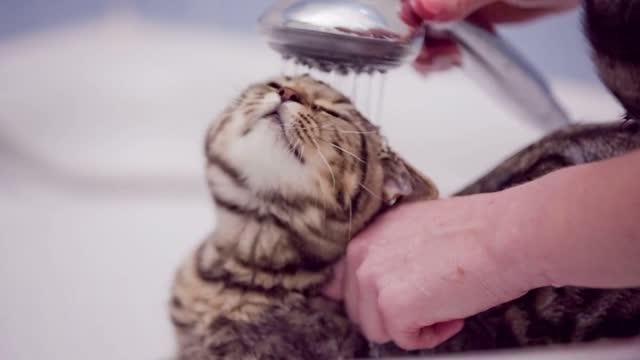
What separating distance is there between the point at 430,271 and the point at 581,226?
5.6 inches

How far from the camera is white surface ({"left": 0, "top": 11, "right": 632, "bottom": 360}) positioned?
767 millimetres

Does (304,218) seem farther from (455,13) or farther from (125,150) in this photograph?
(125,150)

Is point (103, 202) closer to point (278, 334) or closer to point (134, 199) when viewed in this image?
point (134, 199)

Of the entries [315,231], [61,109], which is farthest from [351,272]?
[61,109]

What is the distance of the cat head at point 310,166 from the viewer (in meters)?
0.72

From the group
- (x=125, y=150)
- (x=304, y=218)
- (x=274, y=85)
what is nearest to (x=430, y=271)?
(x=304, y=218)

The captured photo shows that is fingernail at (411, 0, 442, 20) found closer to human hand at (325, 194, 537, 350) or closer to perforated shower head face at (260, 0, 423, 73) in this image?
perforated shower head face at (260, 0, 423, 73)

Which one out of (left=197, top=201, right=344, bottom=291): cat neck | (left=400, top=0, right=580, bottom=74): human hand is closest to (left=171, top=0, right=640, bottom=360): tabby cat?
(left=197, top=201, right=344, bottom=291): cat neck

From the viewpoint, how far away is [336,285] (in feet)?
2.44

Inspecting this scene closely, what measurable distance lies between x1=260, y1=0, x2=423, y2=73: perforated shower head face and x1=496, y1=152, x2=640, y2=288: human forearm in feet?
0.76

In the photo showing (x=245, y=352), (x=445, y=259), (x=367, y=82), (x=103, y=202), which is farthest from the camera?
(x=103, y=202)

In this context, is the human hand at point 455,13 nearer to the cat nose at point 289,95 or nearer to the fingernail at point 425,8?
the fingernail at point 425,8

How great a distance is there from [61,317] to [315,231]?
0.28 m

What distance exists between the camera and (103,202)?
0.95 meters
